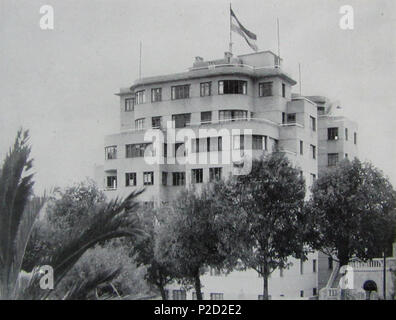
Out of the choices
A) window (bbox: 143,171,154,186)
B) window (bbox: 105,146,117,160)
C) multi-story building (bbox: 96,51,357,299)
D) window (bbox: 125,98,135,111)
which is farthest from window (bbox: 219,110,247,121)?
window (bbox: 125,98,135,111)

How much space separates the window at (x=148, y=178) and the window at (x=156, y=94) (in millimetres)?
5775

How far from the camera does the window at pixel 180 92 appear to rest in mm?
43719

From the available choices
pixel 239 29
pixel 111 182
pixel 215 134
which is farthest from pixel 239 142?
pixel 111 182

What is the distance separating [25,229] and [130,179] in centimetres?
3190

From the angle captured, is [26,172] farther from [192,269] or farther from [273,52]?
[273,52]

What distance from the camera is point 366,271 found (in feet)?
112

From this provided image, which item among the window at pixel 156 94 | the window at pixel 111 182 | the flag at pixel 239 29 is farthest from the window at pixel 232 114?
the window at pixel 111 182

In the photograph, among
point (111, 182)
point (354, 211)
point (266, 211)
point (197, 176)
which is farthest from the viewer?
point (111, 182)

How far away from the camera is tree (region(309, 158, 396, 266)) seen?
33.3 m

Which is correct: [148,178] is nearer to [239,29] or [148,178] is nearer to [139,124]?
[139,124]

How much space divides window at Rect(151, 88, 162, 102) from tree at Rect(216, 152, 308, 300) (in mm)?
14215

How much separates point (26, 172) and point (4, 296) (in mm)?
2084

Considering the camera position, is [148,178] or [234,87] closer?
[148,178]

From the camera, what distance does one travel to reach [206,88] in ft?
141
